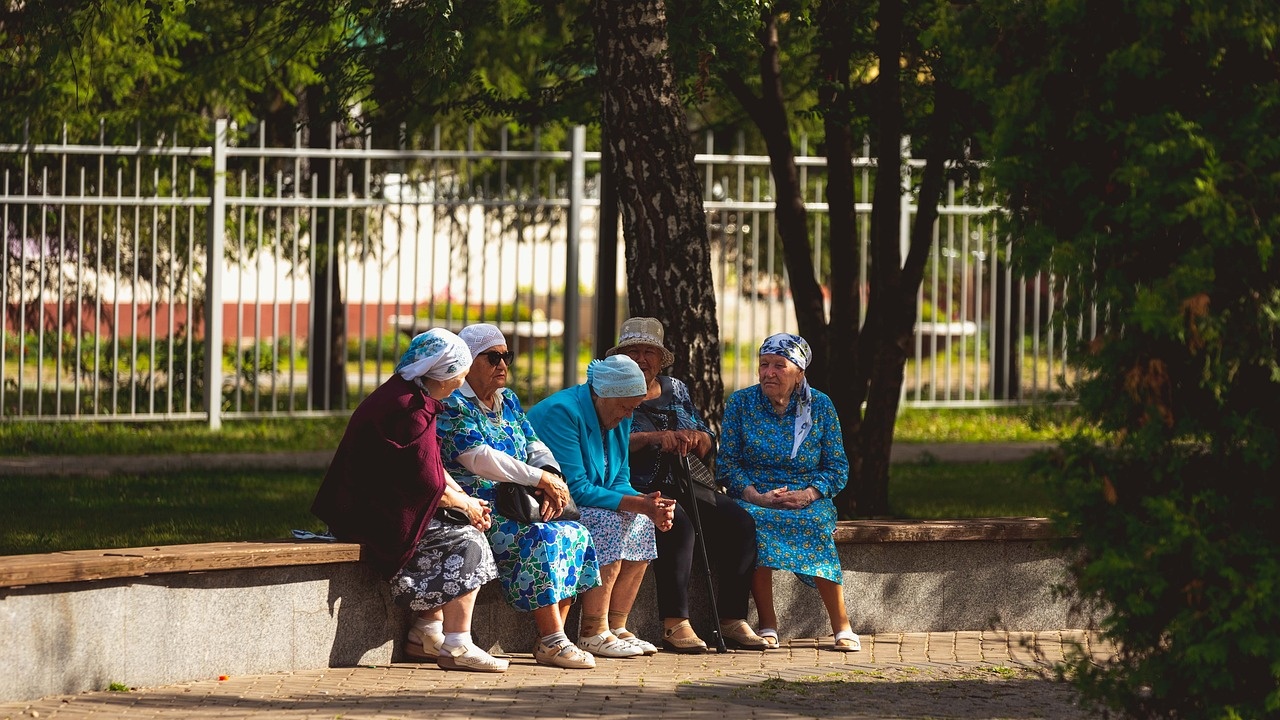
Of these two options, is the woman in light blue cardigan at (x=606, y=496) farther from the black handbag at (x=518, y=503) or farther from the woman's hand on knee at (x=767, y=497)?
the woman's hand on knee at (x=767, y=497)

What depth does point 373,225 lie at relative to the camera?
16281 mm

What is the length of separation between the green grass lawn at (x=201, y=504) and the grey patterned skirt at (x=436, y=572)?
1725 mm

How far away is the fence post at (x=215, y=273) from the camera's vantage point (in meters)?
12.7

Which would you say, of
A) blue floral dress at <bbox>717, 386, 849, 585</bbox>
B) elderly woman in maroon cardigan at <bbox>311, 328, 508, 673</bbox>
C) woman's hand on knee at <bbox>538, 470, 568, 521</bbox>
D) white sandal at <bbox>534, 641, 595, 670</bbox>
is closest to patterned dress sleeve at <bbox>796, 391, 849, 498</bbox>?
blue floral dress at <bbox>717, 386, 849, 585</bbox>

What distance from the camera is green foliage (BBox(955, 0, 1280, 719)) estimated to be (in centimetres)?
465

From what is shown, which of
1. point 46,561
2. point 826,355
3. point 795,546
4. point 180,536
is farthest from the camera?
point 826,355

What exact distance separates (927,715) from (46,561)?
9.81 feet

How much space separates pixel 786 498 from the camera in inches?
287

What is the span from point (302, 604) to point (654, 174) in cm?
275

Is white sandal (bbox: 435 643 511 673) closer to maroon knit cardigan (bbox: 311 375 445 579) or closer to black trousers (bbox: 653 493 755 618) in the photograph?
maroon knit cardigan (bbox: 311 375 445 579)

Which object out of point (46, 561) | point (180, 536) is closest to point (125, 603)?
point (46, 561)

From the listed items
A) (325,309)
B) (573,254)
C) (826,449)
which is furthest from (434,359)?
(325,309)

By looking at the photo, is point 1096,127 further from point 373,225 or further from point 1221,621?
point 373,225

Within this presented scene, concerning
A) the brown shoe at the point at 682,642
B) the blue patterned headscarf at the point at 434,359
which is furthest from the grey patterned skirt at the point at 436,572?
the brown shoe at the point at 682,642
